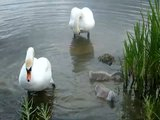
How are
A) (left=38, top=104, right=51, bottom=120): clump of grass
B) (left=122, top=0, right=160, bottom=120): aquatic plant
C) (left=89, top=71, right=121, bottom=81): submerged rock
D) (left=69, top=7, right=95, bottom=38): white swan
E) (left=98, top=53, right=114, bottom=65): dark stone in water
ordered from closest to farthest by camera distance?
(left=38, top=104, right=51, bottom=120): clump of grass < (left=122, top=0, right=160, bottom=120): aquatic plant < (left=89, top=71, right=121, bottom=81): submerged rock < (left=98, top=53, right=114, bottom=65): dark stone in water < (left=69, top=7, right=95, bottom=38): white swan

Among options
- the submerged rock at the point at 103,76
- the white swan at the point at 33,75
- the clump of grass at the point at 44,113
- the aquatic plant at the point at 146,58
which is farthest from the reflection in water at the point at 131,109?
the white swan at the point at 33,75

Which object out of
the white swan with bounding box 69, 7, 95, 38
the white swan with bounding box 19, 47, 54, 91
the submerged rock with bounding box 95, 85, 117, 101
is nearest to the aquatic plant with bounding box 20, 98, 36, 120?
the white swan with bounding box 19, 47, 54, 91

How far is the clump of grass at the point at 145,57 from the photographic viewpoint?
22.9 ft

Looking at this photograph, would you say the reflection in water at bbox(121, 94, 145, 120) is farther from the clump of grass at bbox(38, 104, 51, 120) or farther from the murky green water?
the clump of grass at bbox(38, 104, 51, 120)

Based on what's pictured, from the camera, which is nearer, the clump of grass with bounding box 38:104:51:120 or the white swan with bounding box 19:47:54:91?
the clump of grass with bounding box 38:104:51:120

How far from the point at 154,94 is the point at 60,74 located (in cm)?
260

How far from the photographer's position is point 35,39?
11445 millimetres

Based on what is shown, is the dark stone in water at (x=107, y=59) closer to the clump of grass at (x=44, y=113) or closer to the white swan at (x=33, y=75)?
the white swan at (x=33, y=75)

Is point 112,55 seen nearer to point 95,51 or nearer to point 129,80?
point 95,51

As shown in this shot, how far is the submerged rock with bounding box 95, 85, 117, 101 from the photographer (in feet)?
25.7

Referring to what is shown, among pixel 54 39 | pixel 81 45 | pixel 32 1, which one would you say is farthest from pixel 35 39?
pixel 32 1

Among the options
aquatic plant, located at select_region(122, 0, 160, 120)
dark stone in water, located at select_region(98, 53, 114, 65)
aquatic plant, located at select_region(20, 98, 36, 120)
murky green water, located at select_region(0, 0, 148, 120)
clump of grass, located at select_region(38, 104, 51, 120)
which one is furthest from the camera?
dark stone in water, located at select_region(98, 53, 114, 65)

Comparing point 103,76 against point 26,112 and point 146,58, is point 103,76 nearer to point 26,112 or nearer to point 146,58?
point 146,58

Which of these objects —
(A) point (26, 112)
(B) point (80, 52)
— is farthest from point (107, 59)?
(A) point (26, 112)
